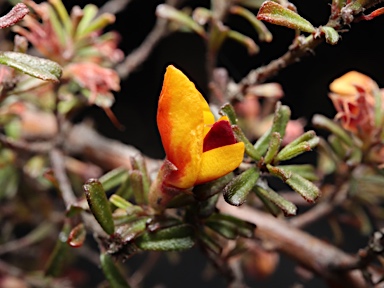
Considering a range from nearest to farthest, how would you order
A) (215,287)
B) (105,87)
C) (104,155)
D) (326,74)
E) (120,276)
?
(120,276), (105,87), (104,155), (326,74), (215,287)

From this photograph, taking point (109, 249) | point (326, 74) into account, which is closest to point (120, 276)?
point (109, 249)

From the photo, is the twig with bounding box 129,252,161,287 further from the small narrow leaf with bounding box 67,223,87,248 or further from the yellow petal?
the yellow petal

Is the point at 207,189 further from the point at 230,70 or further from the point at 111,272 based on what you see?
the point at 230,70

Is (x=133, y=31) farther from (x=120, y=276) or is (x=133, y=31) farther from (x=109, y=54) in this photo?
(x=120, y=276)

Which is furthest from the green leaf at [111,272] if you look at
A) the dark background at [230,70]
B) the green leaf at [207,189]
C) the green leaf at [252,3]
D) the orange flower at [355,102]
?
the dark background at [230,70]

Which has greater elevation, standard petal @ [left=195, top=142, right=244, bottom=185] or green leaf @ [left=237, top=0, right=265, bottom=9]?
green leaf @ [left=237, top=0, right=265, bottom=9]

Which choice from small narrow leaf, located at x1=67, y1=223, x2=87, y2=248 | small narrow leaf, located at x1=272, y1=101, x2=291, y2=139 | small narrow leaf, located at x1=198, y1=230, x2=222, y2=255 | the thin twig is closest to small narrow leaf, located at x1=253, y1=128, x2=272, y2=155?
small narrow leaf, located at x1=272, y1=101, x2=291, y2=139
